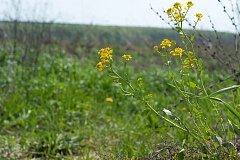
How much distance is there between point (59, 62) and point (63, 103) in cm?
208

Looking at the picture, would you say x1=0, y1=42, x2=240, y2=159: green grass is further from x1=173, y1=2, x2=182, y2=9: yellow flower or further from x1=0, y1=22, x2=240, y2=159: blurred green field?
x1=173, y1=2, x2=182, y2=9: yellow flower

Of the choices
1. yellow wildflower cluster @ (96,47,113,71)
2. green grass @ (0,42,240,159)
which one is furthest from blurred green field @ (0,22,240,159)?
yellow wildflower cluster @ (96,47,113,71)

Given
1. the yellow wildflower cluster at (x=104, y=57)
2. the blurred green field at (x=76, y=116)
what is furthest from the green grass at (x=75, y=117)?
the yellow wildflower cluster at (x=104, y=57)

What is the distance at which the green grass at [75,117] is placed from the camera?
3.66 m

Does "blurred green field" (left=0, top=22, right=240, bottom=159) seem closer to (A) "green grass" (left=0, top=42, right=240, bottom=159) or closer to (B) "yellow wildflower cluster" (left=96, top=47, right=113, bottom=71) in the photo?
(A) "green grass" (left=0, top=42, right=240, bottom=159)

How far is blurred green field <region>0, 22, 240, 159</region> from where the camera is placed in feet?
12.0

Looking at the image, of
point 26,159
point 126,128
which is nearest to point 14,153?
point 26,159

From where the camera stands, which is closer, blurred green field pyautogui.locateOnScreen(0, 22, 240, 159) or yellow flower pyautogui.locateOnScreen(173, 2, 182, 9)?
yellow flower pyautogui.locateOnScreen(173, 2, 182, 9)

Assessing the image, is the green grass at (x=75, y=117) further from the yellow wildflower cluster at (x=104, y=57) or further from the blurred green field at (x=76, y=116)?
the yellow wildflower cluster at (x=104, y=57)

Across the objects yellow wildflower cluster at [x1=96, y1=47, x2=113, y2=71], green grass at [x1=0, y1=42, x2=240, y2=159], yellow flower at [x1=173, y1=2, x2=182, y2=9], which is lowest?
green grass at [x1=0, y1=42, x2=240, y2=159]

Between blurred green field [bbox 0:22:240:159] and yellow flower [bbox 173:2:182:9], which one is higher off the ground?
yellow flower [bbox 173:2:182:9]

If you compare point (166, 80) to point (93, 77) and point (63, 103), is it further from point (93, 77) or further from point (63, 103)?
point (63, 103)

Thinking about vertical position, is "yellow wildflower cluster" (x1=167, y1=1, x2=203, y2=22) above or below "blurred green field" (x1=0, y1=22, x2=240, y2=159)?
above

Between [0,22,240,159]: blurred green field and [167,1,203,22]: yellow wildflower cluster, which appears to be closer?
[167,1,203,22]: yellow wildflower cluster
